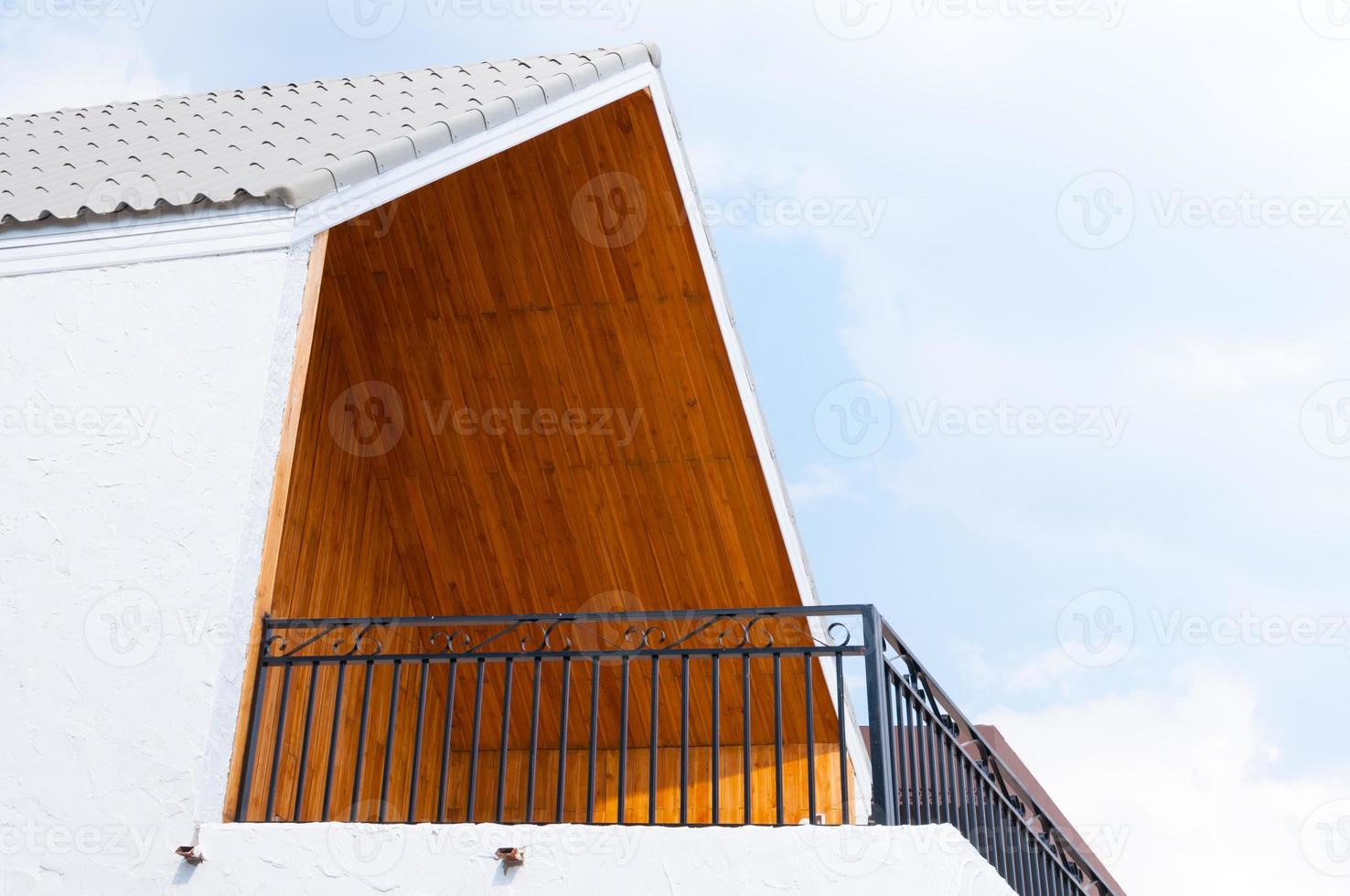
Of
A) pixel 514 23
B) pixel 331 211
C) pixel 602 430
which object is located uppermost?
pixel 514 23

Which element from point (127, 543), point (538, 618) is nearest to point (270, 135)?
point (127, 543)

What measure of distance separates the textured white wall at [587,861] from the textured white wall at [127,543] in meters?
0.29

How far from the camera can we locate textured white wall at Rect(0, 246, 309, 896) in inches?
163

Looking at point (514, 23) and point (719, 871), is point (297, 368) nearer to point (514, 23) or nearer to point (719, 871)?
point (719, 871)

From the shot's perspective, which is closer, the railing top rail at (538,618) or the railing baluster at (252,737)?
the railing baluster at (252,737)

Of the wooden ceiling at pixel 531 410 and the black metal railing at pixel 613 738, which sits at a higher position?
the wooden ceiling at pixel 531 410

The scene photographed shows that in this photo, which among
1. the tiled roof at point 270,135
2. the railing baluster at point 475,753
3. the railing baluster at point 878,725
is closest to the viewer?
the railing baluster at point 475,753

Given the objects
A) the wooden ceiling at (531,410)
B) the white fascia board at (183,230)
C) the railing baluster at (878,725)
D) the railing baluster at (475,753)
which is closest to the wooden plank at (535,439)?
the wooden ceiling at (531,410)

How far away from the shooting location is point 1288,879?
15.3 m

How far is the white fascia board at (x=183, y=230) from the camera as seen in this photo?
4820 mm

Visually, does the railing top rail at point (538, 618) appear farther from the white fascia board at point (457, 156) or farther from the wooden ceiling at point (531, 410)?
the wooden ceiling at point (531, 410)

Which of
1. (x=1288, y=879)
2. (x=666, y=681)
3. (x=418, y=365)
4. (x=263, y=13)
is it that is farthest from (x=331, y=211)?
(x=1288, y=879)

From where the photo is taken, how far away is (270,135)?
6098 mm

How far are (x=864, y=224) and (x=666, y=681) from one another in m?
3.50
